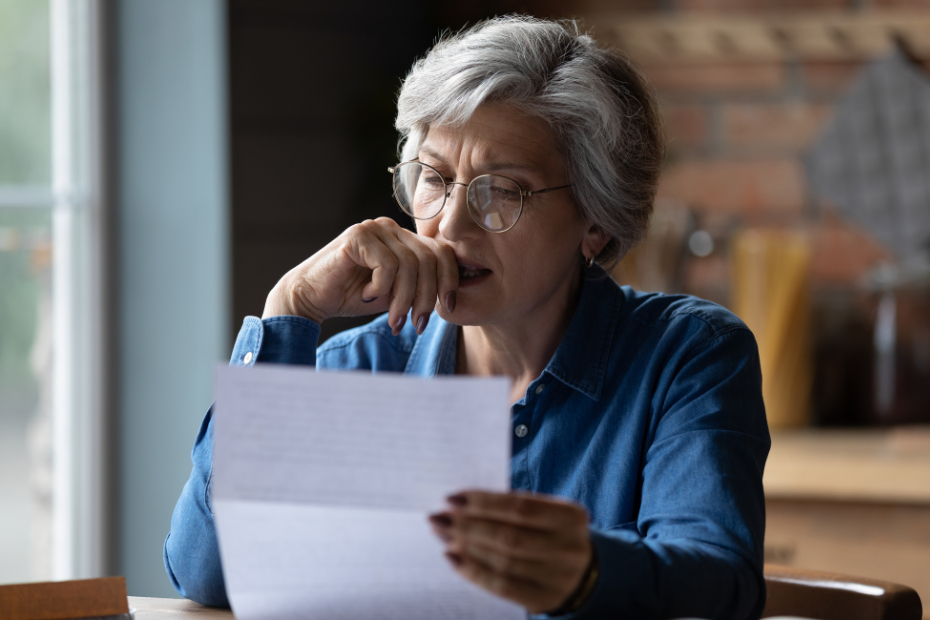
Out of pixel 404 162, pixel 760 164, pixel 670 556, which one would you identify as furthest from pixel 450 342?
pixel 760 164

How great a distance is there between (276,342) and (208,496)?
18 centimetres

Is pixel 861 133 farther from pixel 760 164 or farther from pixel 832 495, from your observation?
pixel 832 495

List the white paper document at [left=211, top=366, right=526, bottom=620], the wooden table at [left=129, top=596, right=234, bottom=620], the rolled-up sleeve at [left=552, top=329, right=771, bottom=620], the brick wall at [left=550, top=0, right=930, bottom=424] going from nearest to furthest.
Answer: the white paper document at [left=211, top=366, right=526, bottom=620], the rolled-up sleeve at [left=552, top=329, right=771, bottom=620], the wooden table at [left=129, top=596, right=234, bottom=620], the brick wall at [left=550, top=0, right=930, bottom=424]

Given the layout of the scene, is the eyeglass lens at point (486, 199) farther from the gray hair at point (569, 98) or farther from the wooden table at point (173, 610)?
the wooden table at point (173, 610)

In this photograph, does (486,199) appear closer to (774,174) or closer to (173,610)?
(173,610)

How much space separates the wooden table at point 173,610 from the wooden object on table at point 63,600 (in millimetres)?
35

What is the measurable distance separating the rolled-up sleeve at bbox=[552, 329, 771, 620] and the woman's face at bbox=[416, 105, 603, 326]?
22cm

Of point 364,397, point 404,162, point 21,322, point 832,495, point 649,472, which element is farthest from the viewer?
point 21,322

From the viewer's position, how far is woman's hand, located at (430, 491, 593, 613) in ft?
2.19

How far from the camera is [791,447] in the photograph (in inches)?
80.1

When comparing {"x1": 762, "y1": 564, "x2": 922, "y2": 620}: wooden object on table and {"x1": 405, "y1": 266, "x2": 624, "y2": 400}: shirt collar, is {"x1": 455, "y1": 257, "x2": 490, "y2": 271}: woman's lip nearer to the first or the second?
{"x1": 405, "y1": 266, "x2": 624, "y2": 400}: shirt collar

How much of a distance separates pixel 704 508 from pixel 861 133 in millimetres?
1657

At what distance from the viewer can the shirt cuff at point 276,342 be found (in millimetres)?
1053

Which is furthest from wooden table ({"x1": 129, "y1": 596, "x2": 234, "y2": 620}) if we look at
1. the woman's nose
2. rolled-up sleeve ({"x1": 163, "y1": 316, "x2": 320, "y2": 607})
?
the woman's nose
